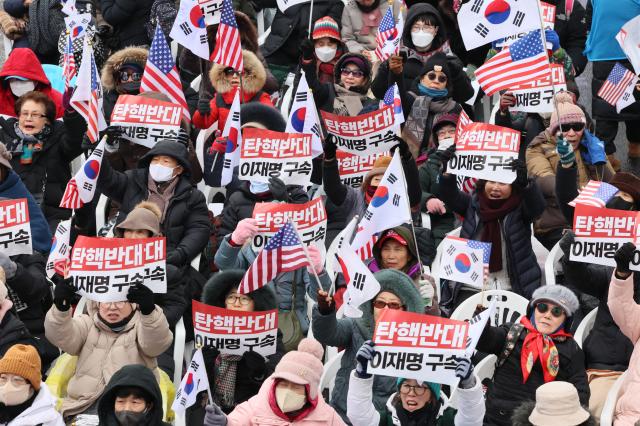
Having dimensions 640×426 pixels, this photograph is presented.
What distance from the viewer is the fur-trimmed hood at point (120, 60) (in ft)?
46.4

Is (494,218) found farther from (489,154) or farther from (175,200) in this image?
(175,200)

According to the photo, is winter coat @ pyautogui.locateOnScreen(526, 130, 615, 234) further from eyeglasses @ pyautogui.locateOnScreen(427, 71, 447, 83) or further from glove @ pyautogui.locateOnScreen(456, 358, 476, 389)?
glove @ pyautogui.locateOnScreen(456, 358, 476, 389)

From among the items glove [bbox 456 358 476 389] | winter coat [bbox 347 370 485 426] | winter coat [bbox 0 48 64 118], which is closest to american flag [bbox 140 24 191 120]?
winter coat [bbox 0 48 64 118]

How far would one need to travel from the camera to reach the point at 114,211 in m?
13.1

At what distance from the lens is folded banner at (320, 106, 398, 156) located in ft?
41.7

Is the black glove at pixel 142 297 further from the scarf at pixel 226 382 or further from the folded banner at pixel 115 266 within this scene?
the scarf at pixel 226 382

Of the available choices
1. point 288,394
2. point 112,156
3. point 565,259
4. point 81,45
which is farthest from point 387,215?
point 81,45

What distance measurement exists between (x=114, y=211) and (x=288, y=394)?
11.3ft

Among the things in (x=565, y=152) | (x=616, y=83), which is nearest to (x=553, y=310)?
(x=565, y=152)

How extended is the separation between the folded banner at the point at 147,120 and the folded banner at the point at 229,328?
7.54 ft

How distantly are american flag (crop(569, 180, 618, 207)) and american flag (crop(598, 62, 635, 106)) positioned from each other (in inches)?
76.3

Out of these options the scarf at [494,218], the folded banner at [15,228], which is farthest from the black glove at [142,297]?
the scarf at [494,218]

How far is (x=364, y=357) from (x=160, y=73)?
13.8ft

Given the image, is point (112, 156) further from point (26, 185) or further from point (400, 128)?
point (400, 128)
